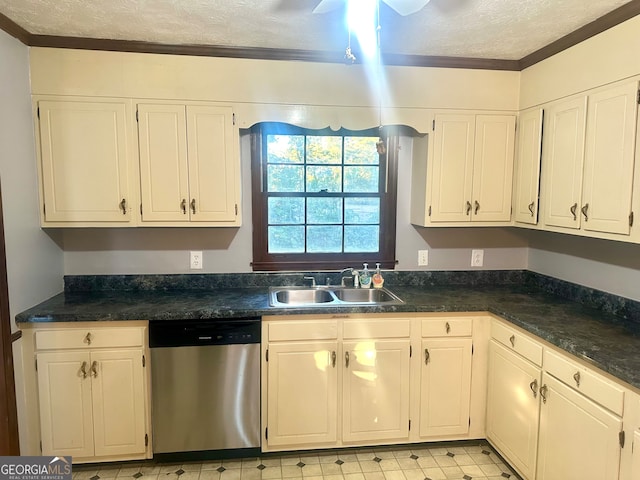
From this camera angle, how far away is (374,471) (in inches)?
92.0

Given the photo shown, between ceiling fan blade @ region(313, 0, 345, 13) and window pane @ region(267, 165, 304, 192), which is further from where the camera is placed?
window pane @ region(267, 165, 304, 192)

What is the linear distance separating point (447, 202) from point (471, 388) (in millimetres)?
1183

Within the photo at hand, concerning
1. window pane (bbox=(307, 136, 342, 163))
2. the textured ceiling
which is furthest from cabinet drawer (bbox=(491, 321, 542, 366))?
the textured ceiling

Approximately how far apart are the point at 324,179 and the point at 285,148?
0.35 meters

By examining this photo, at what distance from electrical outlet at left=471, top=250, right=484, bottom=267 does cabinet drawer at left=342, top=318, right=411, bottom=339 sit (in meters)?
0.94

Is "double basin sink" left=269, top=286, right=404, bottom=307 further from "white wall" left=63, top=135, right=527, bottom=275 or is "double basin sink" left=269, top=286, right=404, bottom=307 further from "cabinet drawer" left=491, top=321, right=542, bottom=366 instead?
"cabinet drawer" left=491, top=321, right=542, bottom=366

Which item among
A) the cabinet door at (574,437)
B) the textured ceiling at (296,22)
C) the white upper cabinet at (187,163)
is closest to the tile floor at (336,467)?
the cabinet door at (574,437)

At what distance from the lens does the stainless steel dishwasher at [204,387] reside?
2262 millimetres

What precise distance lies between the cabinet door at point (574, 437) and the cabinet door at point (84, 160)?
252cm

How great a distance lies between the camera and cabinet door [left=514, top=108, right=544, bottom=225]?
251 centimetres

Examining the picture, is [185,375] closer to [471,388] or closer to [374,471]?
[374,471]

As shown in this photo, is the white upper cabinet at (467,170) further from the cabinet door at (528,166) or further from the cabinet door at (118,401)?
the cabinet door at (118,401)

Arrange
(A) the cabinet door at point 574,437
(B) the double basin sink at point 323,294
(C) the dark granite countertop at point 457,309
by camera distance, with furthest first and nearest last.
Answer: (B) the double basin sink at point 323,294, (C) the dark granite countertop at point 457,309, (A) the cabinet door at point 574,437

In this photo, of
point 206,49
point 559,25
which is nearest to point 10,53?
point 206,49
